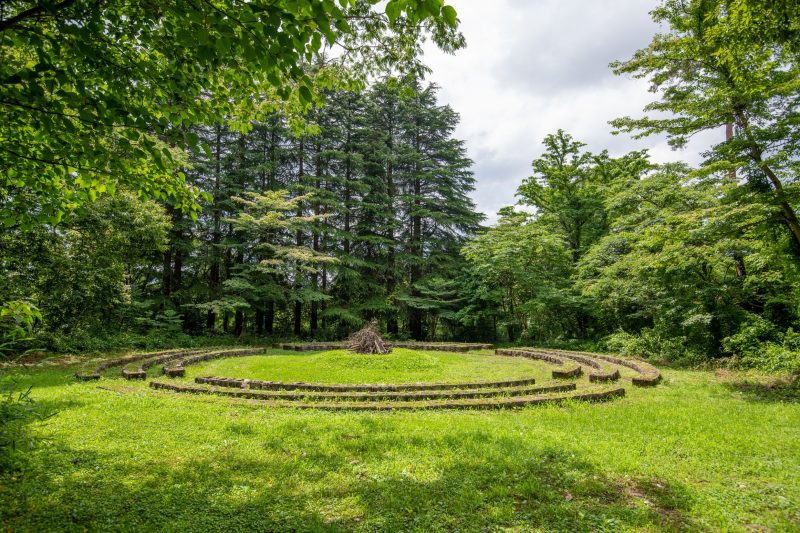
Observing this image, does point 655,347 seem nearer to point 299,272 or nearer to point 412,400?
point 412,400

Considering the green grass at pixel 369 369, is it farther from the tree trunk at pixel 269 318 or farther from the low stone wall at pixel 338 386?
the tree trunk at pixel 269 318

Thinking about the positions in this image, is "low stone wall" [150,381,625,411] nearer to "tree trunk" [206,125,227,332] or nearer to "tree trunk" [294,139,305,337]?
"tree trunk" [294,139,305,337]

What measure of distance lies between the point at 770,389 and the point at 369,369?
950 cm

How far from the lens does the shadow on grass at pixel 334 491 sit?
10.3 ft

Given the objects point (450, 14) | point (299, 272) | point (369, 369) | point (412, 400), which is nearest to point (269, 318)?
point (299, 272)

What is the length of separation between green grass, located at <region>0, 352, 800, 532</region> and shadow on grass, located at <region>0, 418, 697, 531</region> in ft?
0.06

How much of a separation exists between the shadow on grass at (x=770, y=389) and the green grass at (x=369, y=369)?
4.19 m

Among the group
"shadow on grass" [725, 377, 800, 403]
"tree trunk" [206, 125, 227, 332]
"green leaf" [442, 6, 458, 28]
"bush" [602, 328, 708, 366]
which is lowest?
"shadow on grass" [725, 377, 800, 403]

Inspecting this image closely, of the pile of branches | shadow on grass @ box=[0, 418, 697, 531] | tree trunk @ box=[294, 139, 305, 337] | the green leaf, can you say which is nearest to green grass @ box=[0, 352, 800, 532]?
shadow on grass @ box=[0, 418, 697, 531]

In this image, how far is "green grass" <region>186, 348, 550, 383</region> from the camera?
10.4m

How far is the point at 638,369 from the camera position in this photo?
37.6 feet

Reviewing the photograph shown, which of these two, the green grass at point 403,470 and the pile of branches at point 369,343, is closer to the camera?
the green grass at point 403,470

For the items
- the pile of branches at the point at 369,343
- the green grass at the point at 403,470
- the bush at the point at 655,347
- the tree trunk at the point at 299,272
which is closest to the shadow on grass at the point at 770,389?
the green grass at the point at 403,470

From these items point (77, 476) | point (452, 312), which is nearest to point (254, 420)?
point (77, 476)
